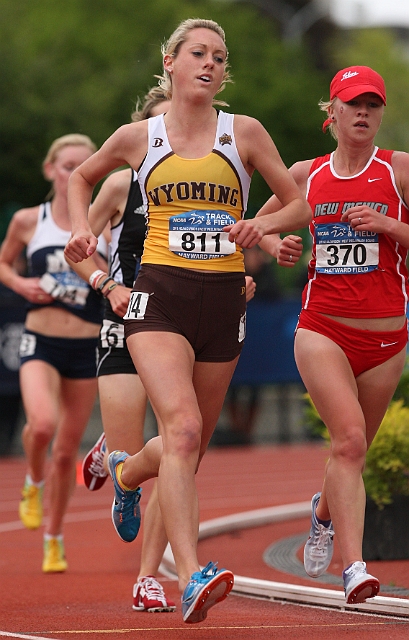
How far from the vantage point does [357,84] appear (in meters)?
6.12

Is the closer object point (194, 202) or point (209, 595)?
point (209, 595)

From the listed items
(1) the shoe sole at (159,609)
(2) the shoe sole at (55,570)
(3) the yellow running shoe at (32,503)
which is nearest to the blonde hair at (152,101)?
(1) the shoe sole at (159,609)

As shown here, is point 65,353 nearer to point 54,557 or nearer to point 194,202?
point 54,557

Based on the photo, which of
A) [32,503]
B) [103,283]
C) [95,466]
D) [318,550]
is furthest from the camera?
[32,503]

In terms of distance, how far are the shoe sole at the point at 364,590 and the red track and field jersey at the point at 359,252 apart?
55.4 inches

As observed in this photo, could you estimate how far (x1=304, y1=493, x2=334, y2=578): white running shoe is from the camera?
6.48 metres

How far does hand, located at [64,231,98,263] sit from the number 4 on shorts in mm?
294

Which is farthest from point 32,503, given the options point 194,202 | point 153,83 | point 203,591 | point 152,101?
point 153,83

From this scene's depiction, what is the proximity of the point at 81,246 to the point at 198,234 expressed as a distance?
1.79ft

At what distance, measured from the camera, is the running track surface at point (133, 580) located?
18.8 feet

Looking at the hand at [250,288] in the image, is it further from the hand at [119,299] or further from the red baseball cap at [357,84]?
the red baseball cap at [357,84]

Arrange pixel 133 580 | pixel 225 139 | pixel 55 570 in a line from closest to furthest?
pixel 225 139
pixel 133 580
pixel 55 570

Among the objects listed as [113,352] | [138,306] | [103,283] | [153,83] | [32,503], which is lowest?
[32,503]

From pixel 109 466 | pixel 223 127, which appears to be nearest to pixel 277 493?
pixel 109 466
